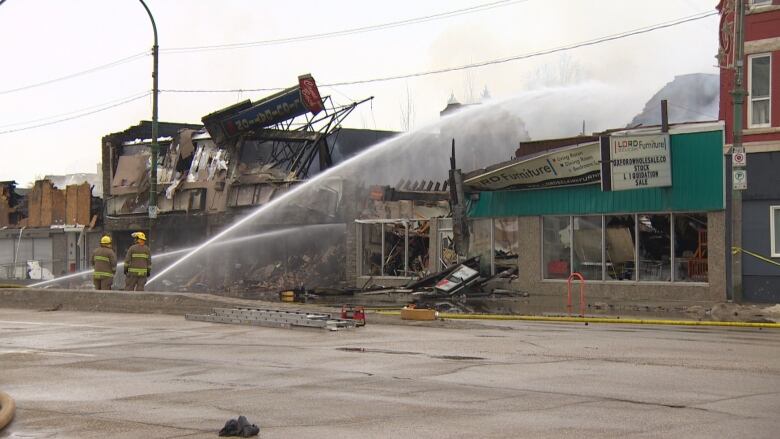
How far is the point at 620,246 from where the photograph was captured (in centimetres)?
2831

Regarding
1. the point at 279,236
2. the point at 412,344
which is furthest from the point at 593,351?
the point at 279,236

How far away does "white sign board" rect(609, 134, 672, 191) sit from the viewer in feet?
86.9

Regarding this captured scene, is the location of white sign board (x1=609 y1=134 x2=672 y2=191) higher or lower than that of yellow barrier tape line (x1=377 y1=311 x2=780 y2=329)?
higher

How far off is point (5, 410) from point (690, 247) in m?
22.0

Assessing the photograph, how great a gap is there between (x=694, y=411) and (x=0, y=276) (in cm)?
5268

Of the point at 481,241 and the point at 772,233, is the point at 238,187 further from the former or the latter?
the point at 772,233

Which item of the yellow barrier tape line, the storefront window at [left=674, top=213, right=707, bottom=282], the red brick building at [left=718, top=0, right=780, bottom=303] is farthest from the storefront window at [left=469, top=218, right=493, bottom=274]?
the yellow barrier tape line

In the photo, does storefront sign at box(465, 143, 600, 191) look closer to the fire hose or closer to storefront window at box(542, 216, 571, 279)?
storefront window at box(542, 216, 571, 279)

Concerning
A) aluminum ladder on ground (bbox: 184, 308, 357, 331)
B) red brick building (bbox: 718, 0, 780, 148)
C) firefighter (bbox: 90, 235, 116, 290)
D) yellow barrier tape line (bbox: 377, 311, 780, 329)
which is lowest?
yellow barrier tape line (bbox: 377, 311, 780, 329)

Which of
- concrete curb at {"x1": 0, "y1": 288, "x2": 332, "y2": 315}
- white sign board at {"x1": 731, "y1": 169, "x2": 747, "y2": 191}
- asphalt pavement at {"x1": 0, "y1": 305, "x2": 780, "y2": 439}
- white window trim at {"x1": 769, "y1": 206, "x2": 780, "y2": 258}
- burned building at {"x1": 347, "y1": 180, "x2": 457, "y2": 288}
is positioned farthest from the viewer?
burned building at {"x1": 347, "y1": 180, "x2": 457, "y2": 288}

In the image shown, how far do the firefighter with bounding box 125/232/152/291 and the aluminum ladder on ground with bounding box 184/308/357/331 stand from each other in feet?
17.4

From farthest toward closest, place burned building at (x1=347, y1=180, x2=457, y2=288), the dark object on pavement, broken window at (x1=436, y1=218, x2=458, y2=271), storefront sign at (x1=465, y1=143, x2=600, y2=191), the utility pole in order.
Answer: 1. burned building at (x1=347, y1=180, x2=457, y2=288)
2. broken window at (x1=436, y1=218, x2=458, y2=271)
3. storefront sign at (x1=465, y1=143, x2=600, y2=191)
4. the utility pole
5. the dark object on pavement

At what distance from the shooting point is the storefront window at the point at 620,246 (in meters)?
28.1

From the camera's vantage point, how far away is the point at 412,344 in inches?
557
